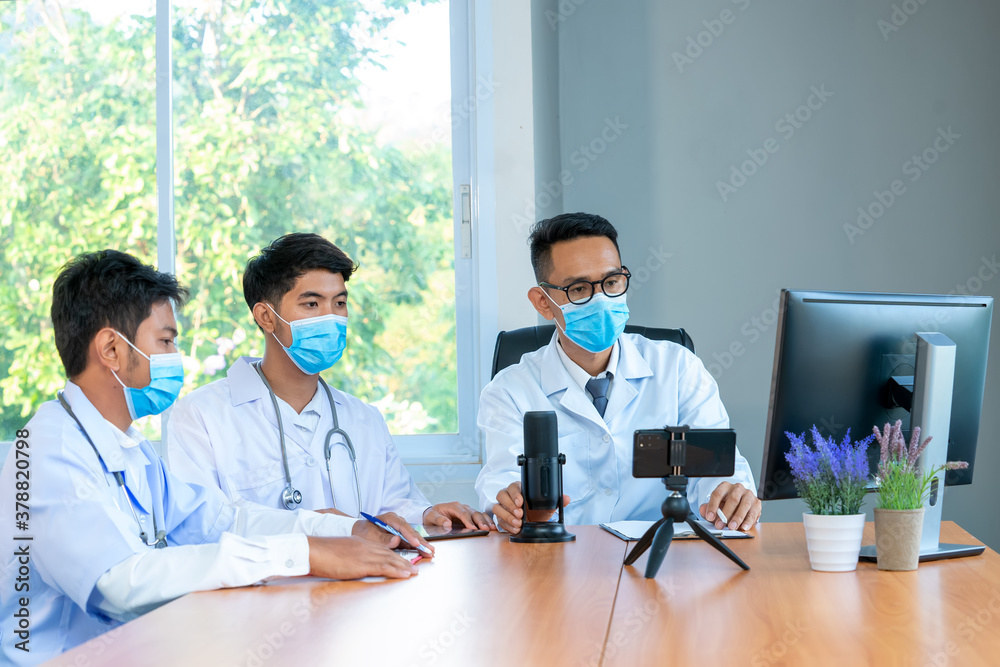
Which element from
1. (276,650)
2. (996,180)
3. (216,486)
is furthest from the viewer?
(996,180)

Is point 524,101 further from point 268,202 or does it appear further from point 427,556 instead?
point 427,556

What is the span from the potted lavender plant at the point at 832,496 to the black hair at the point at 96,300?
4.32 feet

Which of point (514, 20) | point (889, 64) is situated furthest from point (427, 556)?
point (889, 64)

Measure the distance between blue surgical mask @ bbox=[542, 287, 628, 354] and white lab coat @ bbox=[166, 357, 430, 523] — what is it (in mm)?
602

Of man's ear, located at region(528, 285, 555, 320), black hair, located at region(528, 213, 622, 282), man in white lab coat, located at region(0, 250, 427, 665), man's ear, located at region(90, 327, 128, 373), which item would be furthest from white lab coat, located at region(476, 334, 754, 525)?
man's ear, located at region(90, 327, 128, 373)

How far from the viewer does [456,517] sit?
193 cm

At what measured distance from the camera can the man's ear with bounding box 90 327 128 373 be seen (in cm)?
175

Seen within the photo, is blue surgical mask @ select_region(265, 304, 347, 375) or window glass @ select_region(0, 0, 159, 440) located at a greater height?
window glass @ select_region(0, 0, 159, 440)

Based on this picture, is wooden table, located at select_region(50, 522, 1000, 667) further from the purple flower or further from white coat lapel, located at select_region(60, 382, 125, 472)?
white coat lapel, located at select_region(60, 382, 125, 472)

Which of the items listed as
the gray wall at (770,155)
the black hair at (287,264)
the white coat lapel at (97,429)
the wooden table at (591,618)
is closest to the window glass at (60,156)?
the black hair at (287,264)

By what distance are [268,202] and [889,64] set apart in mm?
2265

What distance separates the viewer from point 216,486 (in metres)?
2.20

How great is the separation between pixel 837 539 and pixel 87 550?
1217 millimetres

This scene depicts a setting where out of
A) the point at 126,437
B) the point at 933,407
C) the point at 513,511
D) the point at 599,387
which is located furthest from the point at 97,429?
the point at 933,407
